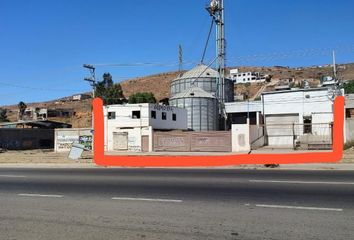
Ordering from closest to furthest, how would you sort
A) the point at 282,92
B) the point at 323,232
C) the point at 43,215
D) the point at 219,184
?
the point at 323,232 < the point at 43,215 < the point at 219,184 < the point at 282,92

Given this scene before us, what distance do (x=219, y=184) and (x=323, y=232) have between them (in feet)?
22.3

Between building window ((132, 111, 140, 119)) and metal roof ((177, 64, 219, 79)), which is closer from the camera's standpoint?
building window ((132, 111, 140, 119))

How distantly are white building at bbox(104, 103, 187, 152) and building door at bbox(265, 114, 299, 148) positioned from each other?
12.2 metres

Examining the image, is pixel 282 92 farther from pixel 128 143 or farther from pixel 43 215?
pixel 43 215

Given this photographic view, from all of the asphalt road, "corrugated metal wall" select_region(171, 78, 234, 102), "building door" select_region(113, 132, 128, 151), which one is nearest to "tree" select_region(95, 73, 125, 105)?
"corrugated metal wall" select_region(171, 78, 234, 102)

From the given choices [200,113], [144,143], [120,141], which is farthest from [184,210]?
[200,113]

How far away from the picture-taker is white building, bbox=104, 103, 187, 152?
4757cm

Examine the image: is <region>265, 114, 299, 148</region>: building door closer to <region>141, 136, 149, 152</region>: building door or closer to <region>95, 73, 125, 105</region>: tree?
<region>141, 136, 149, 152</region>: building door

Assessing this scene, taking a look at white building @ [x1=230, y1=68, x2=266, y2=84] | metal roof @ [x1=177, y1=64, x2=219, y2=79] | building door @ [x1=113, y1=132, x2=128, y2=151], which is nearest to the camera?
building door @ [x1=113, y1=132, x2=128, y2=151]

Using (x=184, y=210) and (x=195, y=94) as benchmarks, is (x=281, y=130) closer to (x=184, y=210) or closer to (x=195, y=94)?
(x=195, y=94)

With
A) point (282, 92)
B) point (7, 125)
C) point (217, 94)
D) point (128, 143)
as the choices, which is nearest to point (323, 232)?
point (128, 143)

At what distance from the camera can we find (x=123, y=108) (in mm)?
55875

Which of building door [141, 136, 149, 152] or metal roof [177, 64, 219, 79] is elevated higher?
metal roof [177, 64, 219, 79]

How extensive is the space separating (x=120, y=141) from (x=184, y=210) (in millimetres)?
40008
